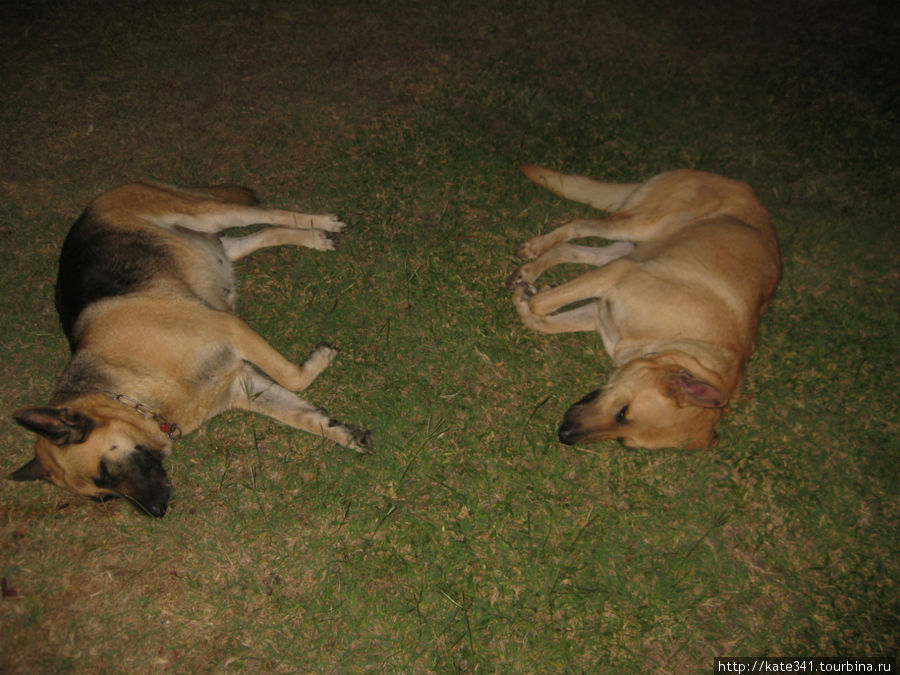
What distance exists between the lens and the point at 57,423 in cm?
275

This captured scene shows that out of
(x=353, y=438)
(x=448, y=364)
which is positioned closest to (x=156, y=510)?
(x=353, y=438)

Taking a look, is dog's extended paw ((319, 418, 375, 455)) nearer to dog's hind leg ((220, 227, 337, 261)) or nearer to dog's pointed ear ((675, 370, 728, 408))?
dog's hind leg ((220, 227, 337, 261))

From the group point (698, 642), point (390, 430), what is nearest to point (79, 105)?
point (390, 430)

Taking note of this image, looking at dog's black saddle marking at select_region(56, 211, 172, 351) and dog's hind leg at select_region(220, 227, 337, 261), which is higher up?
dog's black saddle marking at select_region(56, 211, 172, 351)

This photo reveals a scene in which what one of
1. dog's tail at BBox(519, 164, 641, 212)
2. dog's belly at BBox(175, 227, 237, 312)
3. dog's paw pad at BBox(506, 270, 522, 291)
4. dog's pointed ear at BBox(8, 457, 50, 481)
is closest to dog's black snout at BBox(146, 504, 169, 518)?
dog's pointed ear at BBox(8, 457, 50, 481)

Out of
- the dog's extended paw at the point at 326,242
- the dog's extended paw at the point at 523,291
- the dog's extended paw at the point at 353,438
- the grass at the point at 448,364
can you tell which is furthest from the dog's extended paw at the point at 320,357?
the dog's extended paw at the point at 523,291

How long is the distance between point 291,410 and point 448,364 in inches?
50.5

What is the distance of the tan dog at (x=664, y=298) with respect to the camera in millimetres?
3379

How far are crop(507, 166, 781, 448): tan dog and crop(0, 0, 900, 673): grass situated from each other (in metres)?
0.37

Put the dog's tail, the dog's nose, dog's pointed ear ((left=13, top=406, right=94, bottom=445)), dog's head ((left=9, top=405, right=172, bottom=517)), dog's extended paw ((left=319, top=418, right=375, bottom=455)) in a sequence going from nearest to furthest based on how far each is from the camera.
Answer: dog's pointed ear ((left=13, top=406, right=94, bottom=445)), dog's head ((left=9, top=405, right=172, bottom=517)), the dog's nose, dog's extended paw ((left=319, top=418, right=375, bottom=455)), the dog's tail

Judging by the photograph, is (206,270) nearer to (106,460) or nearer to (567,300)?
(106,460)

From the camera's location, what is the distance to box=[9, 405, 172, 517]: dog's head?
2.98m

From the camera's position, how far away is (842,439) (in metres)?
4.06

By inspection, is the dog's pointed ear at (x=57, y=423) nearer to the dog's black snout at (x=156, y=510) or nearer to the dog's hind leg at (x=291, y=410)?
the dog's black snout at (x=156, y=510)
